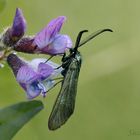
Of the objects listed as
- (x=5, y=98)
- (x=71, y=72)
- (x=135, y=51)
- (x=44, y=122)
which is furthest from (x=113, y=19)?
(x=71, y=72)

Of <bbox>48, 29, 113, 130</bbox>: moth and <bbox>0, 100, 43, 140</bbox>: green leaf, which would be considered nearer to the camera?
<bbox>48, 29, 113, 130</bbox>: moth

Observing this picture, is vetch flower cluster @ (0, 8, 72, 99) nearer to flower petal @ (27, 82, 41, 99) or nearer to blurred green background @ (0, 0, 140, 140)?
flower petal @ (27, 82, 41, 99)

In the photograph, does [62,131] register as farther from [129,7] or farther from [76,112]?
[129,7]

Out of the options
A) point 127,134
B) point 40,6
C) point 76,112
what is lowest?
point 127,134

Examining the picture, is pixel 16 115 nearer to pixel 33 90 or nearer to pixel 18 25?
pixel 33 90

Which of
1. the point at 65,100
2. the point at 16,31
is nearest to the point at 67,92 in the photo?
the point at 65,100

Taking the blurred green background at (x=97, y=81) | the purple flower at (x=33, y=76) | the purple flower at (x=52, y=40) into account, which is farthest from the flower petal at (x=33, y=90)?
the blurred green background at (x=97, y=81)

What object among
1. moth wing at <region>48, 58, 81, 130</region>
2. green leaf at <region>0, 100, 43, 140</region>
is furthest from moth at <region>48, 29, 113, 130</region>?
green leaf at <region>0, 100, 43, 140</region>
